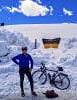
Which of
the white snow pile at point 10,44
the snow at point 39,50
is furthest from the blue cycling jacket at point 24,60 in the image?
the white snow pile at point 10,44

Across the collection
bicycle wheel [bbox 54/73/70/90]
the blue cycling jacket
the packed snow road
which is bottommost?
the packed snow road

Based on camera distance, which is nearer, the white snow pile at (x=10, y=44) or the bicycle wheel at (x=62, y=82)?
the bicycle wheel at (x=62, y=82)

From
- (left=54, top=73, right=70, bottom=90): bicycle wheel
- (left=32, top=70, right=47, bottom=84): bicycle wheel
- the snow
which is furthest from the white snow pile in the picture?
(left=54, top=73, right=70, bottom=90): bicycle wheel

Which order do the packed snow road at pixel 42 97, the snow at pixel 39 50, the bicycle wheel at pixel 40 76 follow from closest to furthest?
1. the packed snow road at pixel 42 97
2. the bicycle wheel at pixel 40 76
3. the snow at pixel 39 50

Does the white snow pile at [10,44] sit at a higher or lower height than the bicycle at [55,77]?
higher

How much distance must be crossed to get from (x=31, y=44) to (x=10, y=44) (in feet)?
2.42

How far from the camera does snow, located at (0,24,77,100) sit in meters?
12.0

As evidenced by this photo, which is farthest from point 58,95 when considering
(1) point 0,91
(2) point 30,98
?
(1) point 0,91

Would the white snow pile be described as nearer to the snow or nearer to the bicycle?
the snow

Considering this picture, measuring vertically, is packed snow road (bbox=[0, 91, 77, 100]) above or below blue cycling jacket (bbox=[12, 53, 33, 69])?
below

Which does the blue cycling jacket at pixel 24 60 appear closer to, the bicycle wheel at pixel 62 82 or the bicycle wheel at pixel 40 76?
the bicycle wheel at pixel 62 82

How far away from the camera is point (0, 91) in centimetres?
1046

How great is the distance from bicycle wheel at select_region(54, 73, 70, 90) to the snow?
0.34 ft

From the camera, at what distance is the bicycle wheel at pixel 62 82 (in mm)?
10867
